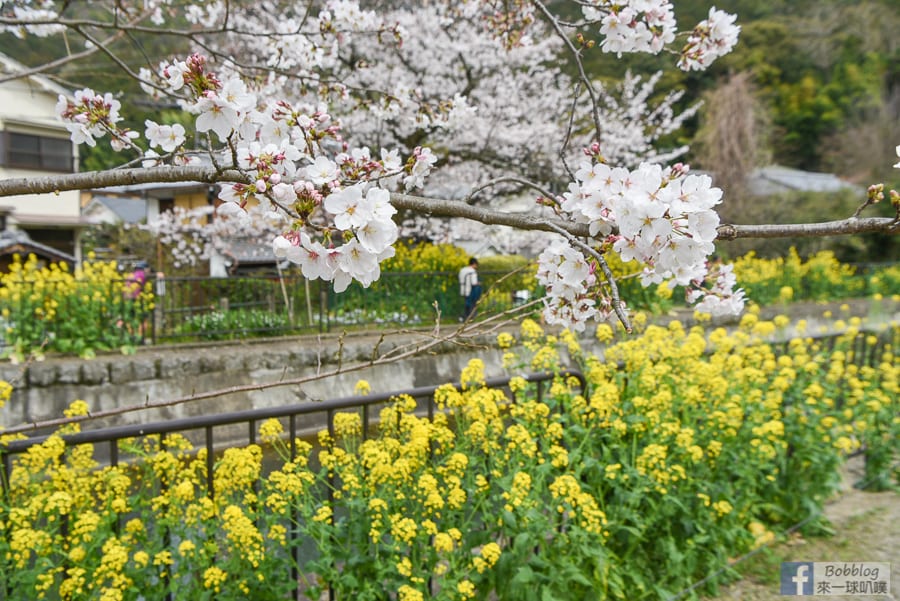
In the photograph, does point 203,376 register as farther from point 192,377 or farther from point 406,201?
point 406,201

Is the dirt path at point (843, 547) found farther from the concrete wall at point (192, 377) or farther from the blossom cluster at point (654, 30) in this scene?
the concrete wall at point (192, 377)

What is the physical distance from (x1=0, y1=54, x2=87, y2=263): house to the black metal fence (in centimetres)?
1095

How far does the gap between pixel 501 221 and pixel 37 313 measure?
7.57m

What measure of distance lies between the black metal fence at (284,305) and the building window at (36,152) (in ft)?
41.7

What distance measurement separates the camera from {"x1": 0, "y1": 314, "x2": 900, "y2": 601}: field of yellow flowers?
2.35 metres

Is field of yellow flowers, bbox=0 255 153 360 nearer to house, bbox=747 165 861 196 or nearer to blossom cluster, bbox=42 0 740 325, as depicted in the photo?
blossom cluster, bbox=42 0 740 325

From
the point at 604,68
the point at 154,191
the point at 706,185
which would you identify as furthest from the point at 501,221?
the point at 154,191

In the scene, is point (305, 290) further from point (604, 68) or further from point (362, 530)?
point (604, 68)

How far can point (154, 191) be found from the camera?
1892cm

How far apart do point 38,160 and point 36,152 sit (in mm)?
252

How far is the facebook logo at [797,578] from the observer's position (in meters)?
3.11

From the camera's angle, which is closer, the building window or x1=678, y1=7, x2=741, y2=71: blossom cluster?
x1=678, y1=7, x2=741, y2=71: blossom cluster

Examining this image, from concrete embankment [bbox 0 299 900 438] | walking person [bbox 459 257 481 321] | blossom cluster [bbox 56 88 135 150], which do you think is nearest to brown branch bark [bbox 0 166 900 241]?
blossom cluster [bbox 56 88 135 150]

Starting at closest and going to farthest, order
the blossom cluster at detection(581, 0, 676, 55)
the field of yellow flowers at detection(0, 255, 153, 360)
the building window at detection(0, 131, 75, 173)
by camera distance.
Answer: the blossom cluster at detection(581, 0, 676, 55) → the field of yellow flowers at detection(0, 255, 153, 360) → the building window at detection(0, 131, 75, 173)
